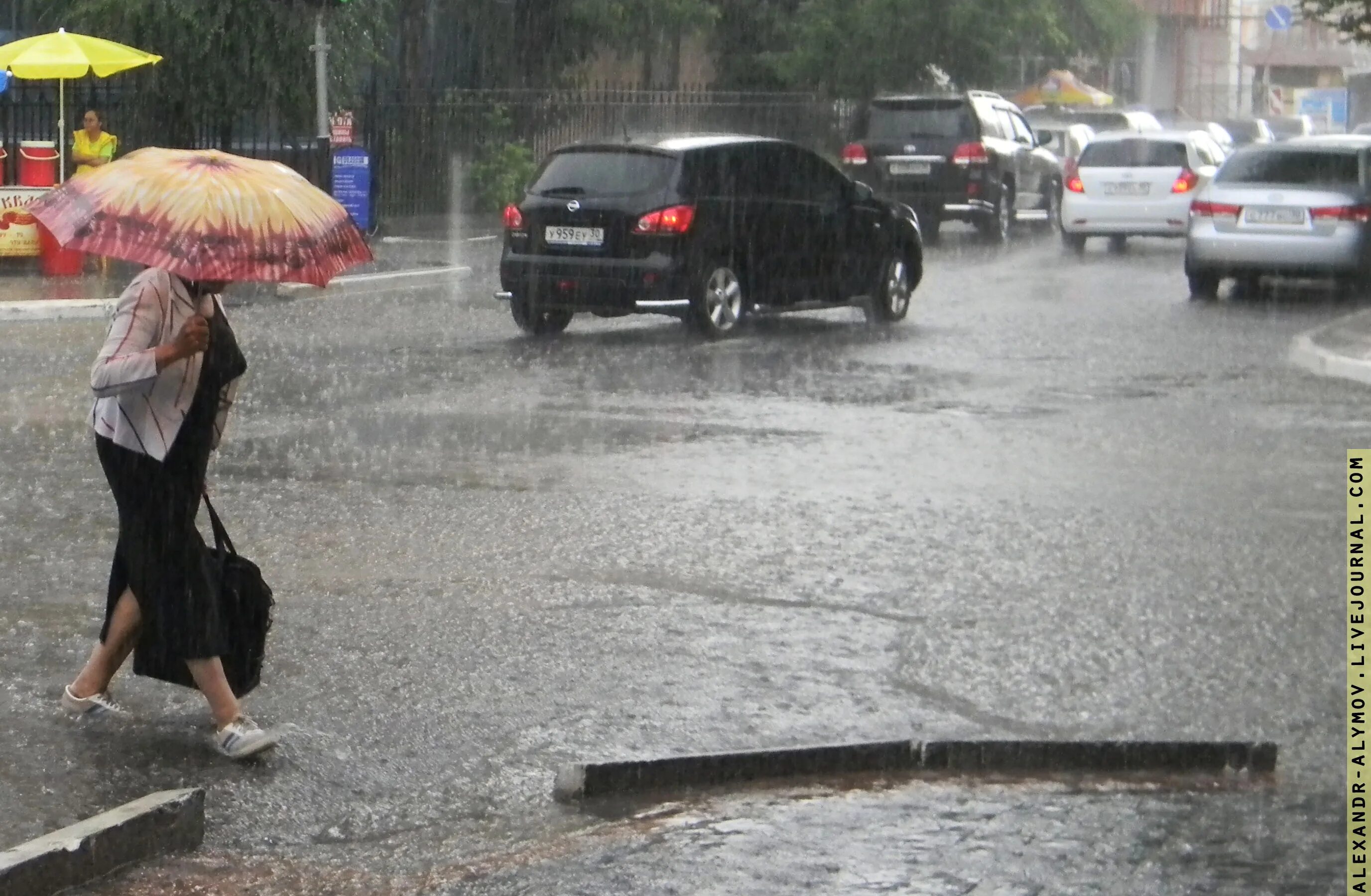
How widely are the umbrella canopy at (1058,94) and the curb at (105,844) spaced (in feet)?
151

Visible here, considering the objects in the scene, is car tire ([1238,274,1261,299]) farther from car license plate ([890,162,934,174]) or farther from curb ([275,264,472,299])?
curb ([275,264,472,299])

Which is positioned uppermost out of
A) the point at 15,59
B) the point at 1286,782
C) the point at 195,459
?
the point at 15,59

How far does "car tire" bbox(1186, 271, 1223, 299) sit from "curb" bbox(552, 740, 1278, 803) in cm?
1621

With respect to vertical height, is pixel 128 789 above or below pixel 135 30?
below

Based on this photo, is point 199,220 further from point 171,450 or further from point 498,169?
point 498,169

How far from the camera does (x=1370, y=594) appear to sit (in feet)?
27.1

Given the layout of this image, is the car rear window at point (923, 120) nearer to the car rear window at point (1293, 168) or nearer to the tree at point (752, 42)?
the car rear window at point (1293, 168)


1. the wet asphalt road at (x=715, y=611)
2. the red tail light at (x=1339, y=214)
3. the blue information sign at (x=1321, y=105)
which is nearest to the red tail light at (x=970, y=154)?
the red tail light at (x=1339, y=214)

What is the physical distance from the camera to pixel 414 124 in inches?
1219

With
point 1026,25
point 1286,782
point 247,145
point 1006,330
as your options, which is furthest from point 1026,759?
point 1026,25

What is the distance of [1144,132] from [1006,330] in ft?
37.5

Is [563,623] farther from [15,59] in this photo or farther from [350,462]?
[15,59]

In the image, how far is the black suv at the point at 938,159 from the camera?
2994 centimetres

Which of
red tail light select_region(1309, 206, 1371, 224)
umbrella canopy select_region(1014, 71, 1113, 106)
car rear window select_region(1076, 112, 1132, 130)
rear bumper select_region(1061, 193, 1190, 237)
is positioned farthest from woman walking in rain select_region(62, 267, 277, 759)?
umbrella canopy select_region(1014, 71, 1113, 106)
